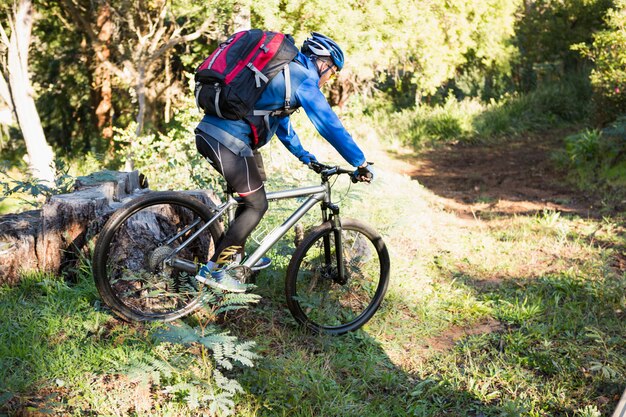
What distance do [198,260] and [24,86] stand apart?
10.3m

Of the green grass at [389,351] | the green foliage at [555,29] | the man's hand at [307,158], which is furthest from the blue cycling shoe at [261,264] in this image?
the green foliage at [555,29]

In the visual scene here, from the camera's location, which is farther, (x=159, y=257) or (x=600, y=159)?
(x=600, y=159)

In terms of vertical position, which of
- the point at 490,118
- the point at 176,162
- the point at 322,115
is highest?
the point at 322,115

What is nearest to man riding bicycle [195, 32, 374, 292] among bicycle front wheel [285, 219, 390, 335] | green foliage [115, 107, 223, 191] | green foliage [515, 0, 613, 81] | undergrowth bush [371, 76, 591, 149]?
bicycle front wheel [285, 219, 390, 335]

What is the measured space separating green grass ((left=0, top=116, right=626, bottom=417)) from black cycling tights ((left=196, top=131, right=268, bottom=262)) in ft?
2.19

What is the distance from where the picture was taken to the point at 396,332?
4.38m

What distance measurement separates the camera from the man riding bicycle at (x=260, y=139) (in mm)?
3305

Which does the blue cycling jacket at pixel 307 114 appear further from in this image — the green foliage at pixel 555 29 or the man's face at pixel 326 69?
the green foliage at pixel 555 29

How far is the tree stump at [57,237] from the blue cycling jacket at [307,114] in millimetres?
1122

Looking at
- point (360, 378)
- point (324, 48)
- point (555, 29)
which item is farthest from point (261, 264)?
point (555, 29)

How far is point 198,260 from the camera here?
4035 mm

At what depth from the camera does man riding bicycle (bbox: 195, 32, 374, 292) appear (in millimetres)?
3305

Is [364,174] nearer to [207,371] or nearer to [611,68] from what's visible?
[207,371]

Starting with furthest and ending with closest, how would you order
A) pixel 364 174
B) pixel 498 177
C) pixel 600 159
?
pixel 498 177 < pixel 600 159 < pixel 364 174
